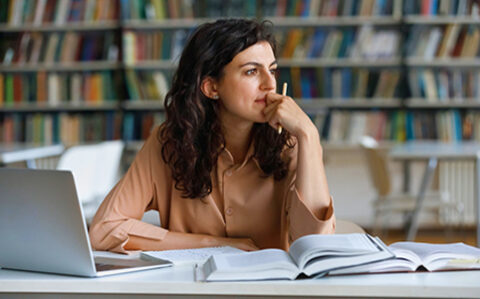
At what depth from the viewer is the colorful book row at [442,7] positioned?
4.92 meters

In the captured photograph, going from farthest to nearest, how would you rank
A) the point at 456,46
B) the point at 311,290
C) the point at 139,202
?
the point at 456,46 < the point at 139,202 < the point at 311,290

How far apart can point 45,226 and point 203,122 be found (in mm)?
614

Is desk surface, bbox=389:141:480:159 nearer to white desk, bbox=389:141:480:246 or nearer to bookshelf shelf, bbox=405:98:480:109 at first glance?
white desk, bbox=389:141:480:246

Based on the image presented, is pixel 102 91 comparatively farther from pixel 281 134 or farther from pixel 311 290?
pixel 311 290

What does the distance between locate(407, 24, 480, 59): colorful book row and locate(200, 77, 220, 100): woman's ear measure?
11.9ft

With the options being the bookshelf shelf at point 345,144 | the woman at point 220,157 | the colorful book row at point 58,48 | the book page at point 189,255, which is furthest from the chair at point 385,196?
the book page at point 189,255

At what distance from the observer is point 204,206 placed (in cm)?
166

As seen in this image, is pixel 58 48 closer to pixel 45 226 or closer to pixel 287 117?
pixel 287 117

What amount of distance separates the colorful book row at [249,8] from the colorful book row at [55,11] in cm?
17

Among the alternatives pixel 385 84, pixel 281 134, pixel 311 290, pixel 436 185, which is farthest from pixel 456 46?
pixel 311 290

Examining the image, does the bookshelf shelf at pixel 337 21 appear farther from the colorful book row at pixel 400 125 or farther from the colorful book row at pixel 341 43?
the colorful book row at pixel 400 125

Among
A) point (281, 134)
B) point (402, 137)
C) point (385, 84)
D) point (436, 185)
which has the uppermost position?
point (281, 134)

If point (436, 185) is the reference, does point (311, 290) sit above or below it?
above

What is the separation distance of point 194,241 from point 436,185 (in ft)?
13.3
